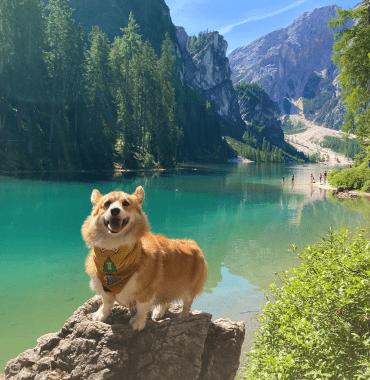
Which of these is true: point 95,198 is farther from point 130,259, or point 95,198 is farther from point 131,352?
point 131,352

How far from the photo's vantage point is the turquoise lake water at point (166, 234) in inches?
297

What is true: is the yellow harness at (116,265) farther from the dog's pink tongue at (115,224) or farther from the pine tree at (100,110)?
the pine tree at (100,110)

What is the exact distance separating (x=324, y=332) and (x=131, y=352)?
2.17 metres

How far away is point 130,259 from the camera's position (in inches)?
135

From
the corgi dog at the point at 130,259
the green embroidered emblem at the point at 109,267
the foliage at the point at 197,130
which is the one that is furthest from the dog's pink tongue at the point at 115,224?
the foliage at the point at 197,130

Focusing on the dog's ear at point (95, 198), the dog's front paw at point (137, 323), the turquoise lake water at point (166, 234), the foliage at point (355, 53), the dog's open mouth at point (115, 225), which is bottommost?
the turquoise lake water at point (166, 234)

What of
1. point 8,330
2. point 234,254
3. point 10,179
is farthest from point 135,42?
point 8,330

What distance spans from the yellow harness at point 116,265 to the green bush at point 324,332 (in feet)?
5.43

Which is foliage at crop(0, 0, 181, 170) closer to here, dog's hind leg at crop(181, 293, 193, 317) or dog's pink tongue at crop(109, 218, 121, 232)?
dog's hind leg at crop(181, 293, 193, 317)

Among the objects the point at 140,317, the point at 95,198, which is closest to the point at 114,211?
the point at 95,198

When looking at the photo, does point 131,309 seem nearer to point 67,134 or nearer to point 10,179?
point 10,179

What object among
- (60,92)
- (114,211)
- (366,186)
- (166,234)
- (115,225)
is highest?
(60,92)

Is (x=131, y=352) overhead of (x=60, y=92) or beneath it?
beneath

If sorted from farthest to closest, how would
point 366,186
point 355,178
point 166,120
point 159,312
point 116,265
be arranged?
point 166,120
point 355,178
point 366,186
point 159,312
point 116,265
